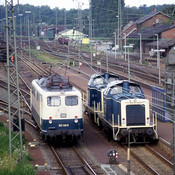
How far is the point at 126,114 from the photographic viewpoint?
21.2 m

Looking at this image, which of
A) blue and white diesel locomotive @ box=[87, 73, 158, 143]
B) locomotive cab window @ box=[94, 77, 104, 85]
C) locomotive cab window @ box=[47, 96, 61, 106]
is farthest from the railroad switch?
locomotive cab window @ box=[94, 77, 104, 85]

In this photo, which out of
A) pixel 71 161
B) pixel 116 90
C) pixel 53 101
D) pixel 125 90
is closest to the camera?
pixel 71 161

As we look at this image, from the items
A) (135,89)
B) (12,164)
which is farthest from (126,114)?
(12,164)

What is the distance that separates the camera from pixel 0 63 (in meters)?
65.3

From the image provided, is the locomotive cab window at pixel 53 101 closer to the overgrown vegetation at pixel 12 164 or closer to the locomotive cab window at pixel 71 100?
the locomotive cab window at pixel 71 100

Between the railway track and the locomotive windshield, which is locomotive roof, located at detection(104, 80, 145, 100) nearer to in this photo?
the locomotive windshield

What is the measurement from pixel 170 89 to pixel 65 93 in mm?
6754

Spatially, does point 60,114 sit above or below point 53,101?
below

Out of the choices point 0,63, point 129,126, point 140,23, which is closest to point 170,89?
point 129,126

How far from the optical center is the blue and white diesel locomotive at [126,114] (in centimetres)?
2109

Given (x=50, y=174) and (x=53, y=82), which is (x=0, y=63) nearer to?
(x=53, y=82)

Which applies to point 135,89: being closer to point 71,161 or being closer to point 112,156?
point 112,156

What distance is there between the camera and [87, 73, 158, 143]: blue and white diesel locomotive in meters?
21.1

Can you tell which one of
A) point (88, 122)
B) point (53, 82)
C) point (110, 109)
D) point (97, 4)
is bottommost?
point (88, 122)
